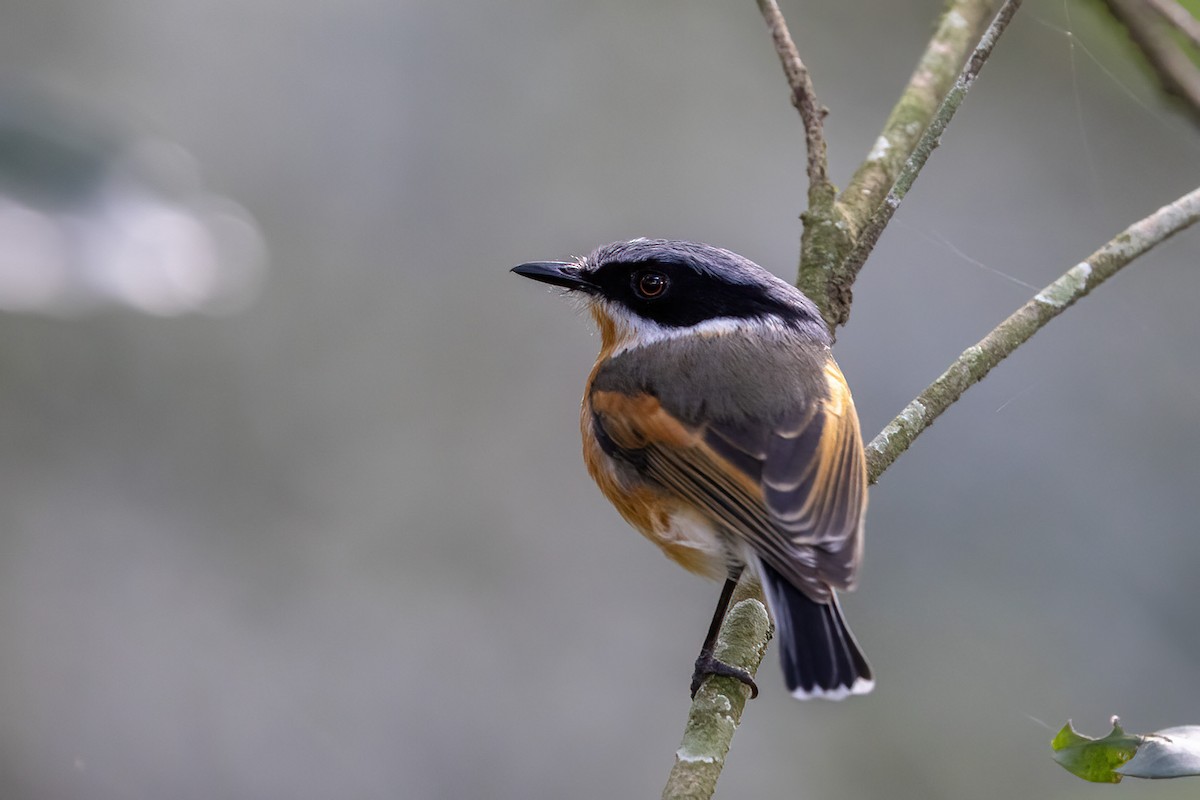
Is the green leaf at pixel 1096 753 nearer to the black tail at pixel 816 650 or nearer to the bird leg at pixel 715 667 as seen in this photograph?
the black tail at pixel 816 650

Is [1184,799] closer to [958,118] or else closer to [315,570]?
[315,570]

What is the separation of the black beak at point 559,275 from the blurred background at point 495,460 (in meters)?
1.64

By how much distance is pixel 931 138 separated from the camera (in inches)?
114

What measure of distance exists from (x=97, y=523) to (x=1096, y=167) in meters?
4.66

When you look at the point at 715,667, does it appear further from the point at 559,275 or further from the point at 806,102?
the point at 806,102

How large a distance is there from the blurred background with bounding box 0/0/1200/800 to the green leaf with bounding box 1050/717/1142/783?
2.29 meters

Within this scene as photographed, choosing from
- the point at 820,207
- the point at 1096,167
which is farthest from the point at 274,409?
the point at 1096,167

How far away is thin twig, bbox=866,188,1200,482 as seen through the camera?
9.32 ft

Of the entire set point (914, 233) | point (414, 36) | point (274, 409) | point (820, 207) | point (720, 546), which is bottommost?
point (274, 409)

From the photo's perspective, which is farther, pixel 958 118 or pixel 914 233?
pixel 958 118

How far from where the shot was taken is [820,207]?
3.21m

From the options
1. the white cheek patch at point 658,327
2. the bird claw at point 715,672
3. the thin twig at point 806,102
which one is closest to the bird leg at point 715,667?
the bird claw at point 715,672

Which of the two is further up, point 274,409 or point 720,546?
point 720,546

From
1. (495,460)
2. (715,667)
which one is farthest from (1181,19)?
(495,460)
